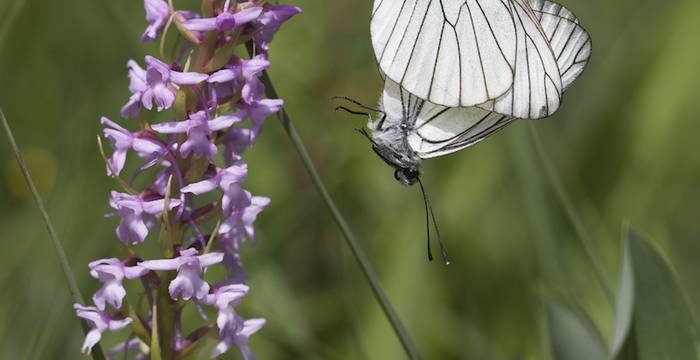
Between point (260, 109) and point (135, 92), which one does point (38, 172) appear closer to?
point (135, 92)

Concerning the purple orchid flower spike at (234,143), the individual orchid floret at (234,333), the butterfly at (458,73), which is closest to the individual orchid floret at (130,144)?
the purple orchid flower spike at (234,143)

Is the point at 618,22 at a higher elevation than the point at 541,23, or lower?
lower

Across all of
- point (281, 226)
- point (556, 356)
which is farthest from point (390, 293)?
point (556, 356)

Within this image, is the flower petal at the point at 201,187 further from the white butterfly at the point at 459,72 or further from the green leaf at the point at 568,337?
the green leaf at the point at 568,337

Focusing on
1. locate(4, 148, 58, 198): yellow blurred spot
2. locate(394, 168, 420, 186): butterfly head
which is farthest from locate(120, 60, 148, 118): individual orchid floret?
locate(4, 148, 58, 198): yellow blurred spot

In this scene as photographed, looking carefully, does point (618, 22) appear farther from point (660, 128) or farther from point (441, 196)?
point (441, 196)

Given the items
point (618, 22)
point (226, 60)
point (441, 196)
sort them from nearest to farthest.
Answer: point (226, 60) < point (441, 196) < point (618, 22)

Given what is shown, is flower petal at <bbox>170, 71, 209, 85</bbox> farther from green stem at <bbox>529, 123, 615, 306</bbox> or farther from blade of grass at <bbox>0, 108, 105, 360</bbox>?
green stem at <bbox>529, 123, 615, 306</bbox>
